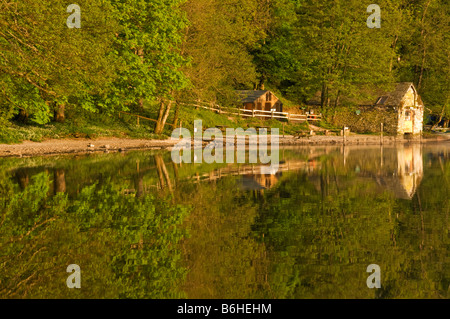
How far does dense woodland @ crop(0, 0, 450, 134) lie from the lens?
27.0 m

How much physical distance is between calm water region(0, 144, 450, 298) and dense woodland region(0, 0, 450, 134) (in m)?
8.83

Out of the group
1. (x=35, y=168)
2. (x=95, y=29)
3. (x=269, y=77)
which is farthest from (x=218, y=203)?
(x=269, y=77)

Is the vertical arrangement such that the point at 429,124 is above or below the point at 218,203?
above

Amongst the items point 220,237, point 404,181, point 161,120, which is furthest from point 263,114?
point 220,237

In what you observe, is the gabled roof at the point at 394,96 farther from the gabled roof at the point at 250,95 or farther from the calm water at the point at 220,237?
the calm water at the point at 220,237

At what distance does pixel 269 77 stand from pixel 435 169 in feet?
188

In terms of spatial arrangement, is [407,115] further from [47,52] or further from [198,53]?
[47,52]

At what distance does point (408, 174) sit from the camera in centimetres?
2342

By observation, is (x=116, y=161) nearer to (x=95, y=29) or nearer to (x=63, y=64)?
(x=63, y=64)

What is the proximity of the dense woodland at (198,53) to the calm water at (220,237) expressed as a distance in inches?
348

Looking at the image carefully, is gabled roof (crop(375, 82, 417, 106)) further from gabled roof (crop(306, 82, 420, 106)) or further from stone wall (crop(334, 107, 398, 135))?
stone wall (crop(334, 107, 398, 135))

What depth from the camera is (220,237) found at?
10570 millimetres

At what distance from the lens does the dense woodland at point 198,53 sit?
2697 cm

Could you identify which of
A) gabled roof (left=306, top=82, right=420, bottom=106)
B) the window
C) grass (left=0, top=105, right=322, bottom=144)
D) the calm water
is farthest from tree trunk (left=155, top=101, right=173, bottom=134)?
the window
